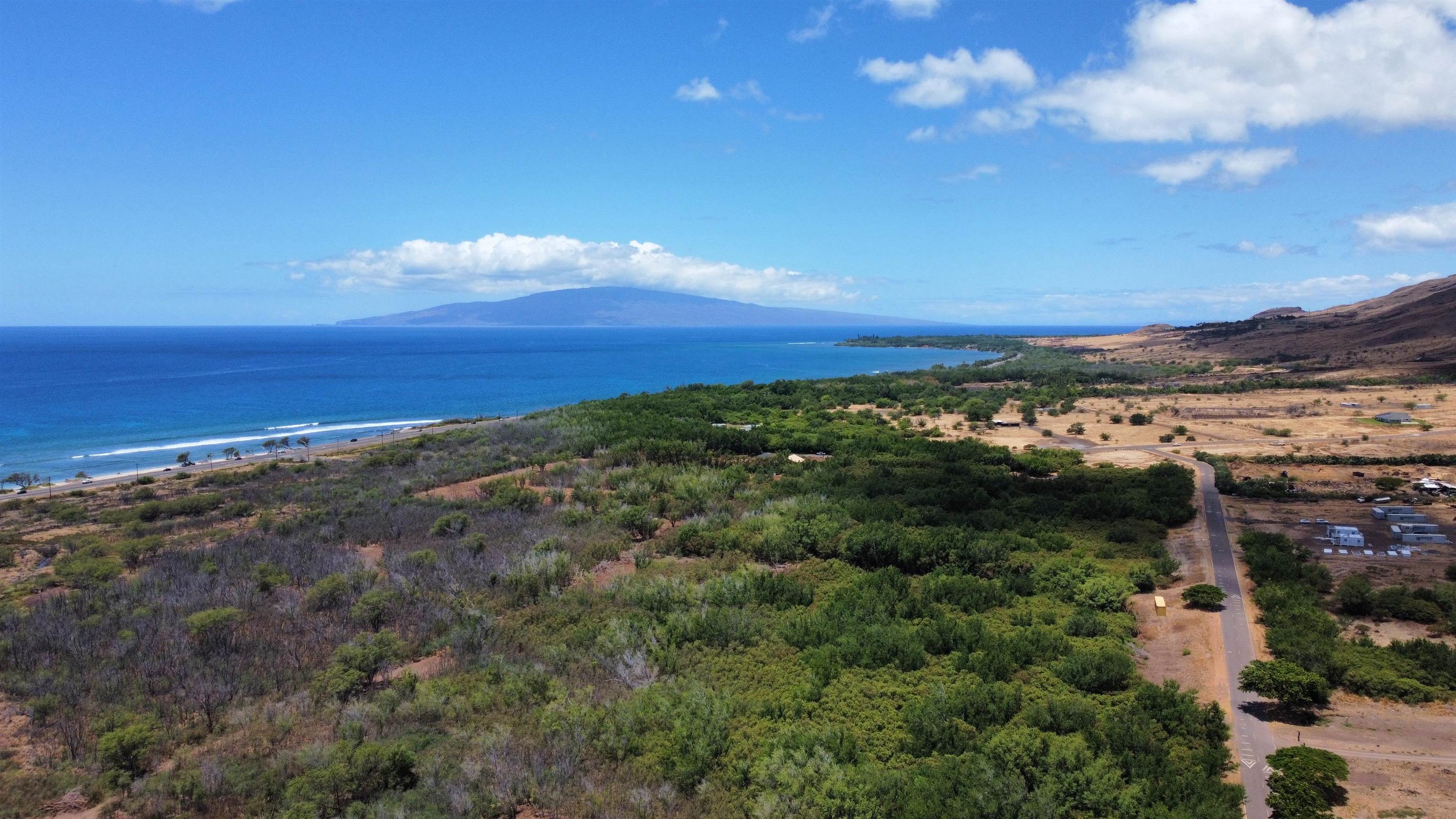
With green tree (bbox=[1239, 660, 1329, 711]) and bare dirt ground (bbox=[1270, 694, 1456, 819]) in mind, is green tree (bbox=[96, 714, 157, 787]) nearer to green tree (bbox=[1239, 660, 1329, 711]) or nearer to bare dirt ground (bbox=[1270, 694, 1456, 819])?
bare dirt ground (bbox=[1270, 694, 1456, 819])

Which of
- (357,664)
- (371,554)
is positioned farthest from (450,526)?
(357,664)

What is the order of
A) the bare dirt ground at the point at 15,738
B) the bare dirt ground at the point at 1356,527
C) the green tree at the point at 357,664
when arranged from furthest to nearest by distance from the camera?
1. the bare dirt ground at the point at 1356,527
2. the green tree at the point at 357,664
3. the bare dirt ground at the point at 15,738

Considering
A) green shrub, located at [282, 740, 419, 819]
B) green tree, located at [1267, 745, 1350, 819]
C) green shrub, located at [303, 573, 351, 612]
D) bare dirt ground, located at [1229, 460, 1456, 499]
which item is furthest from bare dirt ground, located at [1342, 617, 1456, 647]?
green shrub, located at [303, 573, 351, 612]

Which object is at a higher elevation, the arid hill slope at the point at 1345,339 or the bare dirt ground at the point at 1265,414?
the arid hill slope at the point at 1345,339

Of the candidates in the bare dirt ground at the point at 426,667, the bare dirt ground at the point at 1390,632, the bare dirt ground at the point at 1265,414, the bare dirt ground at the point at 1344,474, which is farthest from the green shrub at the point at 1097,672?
the bare dirt ground at the point at 1265,414

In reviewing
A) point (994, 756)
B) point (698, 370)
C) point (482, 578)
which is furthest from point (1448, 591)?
point (698, 370)

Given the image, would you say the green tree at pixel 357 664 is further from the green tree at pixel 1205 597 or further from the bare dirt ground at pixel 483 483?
the green tree at pixel 1205 597
